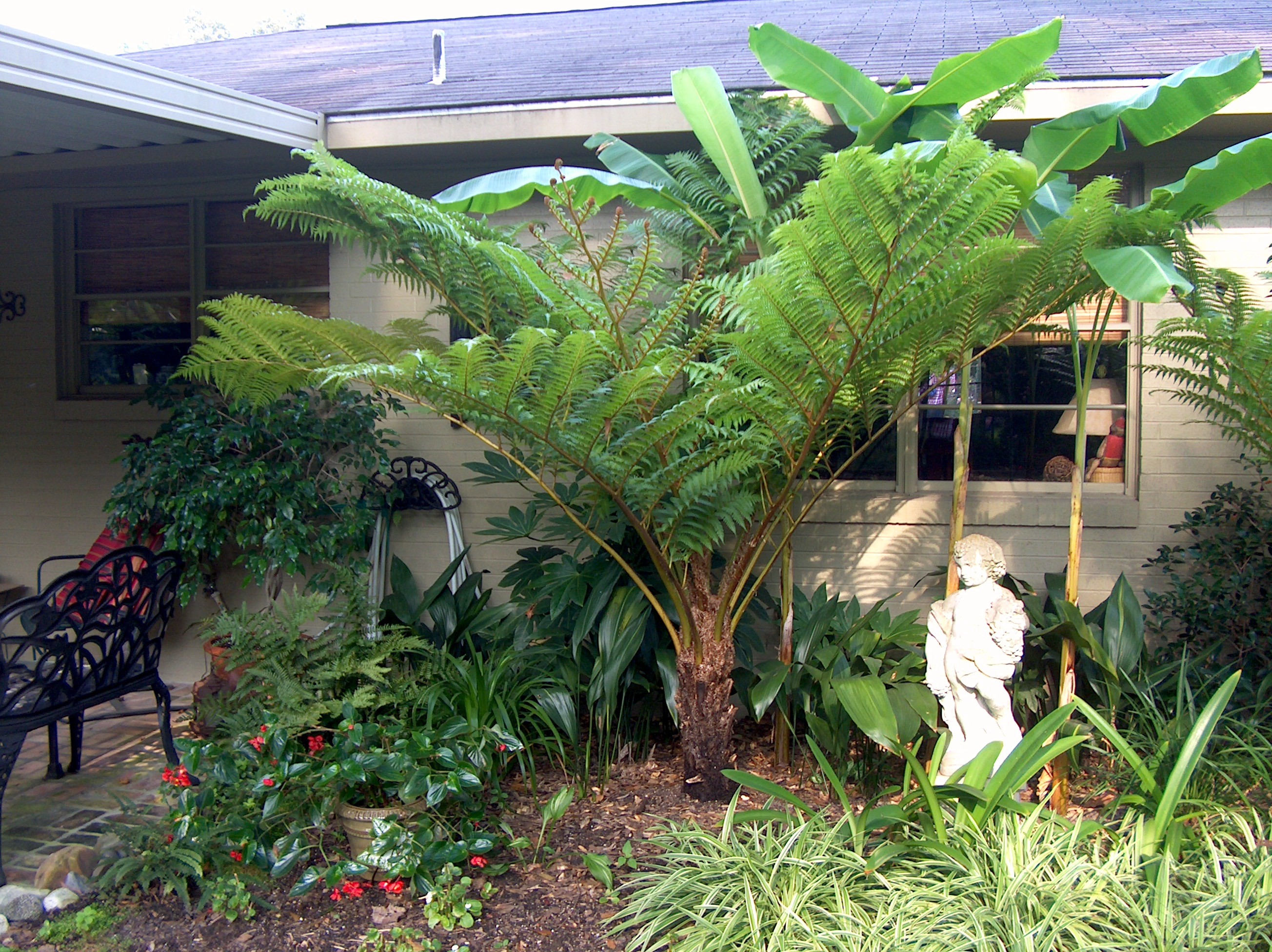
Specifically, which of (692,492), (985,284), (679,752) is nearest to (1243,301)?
(985,284)

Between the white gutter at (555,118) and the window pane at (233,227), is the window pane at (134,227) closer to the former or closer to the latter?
the window pane at (233,227)

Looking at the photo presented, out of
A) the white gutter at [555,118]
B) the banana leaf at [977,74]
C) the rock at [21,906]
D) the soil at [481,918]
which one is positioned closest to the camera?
the soil at [481,918]

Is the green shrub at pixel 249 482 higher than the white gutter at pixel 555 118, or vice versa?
the white gutter at pixel 555 118

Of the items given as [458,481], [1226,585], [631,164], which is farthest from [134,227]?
[1226,585]

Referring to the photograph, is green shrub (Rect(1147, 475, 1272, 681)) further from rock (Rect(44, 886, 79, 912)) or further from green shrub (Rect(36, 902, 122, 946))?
rock (Rect(44, 886, 79, 912))

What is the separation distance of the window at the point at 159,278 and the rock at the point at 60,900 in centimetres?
322

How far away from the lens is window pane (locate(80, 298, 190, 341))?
546 cm

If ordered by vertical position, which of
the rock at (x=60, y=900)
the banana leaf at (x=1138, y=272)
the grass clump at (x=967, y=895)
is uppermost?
the banana leaf at (x=1138, y=272)

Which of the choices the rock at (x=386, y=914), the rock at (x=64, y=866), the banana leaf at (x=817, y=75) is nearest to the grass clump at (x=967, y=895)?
the rock at (x=386, y=914)

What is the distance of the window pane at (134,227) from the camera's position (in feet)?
17.8

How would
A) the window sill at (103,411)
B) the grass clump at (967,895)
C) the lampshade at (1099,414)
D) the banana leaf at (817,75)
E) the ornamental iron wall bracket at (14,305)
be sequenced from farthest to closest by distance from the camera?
1. the ornamental iron wall bracket at (14,305)
2. the window sill at (103,411)
3. the lampshade at (1099,414)
4. the banana leaf at (817,75)
5. the grass clump at (967,895)

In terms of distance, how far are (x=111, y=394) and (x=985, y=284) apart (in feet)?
16.7

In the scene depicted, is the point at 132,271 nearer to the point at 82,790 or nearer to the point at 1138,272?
the point at 82,790

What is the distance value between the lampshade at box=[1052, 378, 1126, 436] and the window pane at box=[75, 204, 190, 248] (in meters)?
5.05
